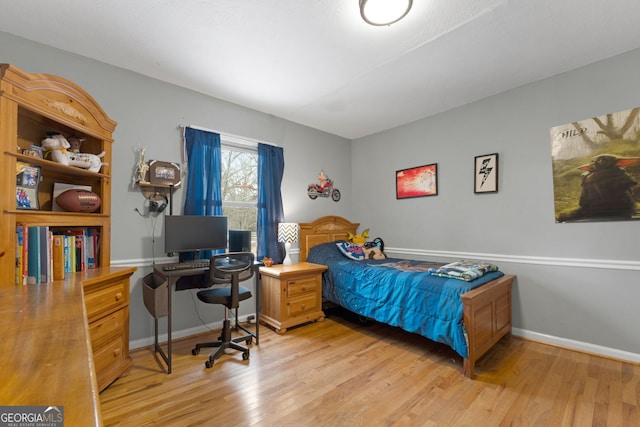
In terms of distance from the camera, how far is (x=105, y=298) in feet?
6.35

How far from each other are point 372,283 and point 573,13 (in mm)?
2609

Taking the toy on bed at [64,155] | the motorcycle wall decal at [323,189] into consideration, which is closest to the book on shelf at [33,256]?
the toy on bed at [64,155]

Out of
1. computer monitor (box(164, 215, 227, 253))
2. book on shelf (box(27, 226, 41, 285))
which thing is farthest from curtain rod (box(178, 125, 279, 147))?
book on shelf (box(27, 226, 41, 285))

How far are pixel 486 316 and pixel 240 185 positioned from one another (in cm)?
287

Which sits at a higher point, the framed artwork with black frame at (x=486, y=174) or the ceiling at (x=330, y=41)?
the ceiling at (x=330, y=41)

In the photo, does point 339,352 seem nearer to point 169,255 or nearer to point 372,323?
point 372,323

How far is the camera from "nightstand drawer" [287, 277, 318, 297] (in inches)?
120

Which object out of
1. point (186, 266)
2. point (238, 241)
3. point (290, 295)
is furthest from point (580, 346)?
point (186, 266)

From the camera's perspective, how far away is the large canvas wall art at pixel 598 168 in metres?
2.29

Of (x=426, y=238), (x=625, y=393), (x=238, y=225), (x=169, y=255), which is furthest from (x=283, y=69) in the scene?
(x=625, y=393)

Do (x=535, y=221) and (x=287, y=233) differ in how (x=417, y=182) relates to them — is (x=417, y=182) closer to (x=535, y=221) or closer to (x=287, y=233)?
(x=535, y=221)

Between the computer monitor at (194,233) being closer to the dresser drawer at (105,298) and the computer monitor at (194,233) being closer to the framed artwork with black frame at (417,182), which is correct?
the dresser drawer at (105,298)

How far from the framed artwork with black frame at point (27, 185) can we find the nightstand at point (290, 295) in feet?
6.45

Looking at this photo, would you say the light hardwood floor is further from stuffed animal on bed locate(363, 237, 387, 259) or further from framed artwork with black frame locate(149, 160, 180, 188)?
framed artwork with black frame locate(149, 160, 180, 188)
